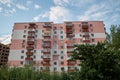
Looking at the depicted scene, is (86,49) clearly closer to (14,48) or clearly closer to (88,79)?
(88,79)

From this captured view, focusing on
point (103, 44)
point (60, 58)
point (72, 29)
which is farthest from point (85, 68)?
point (72, 29)

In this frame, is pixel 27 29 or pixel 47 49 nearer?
pixel 47 49

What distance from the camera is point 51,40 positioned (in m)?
42.7

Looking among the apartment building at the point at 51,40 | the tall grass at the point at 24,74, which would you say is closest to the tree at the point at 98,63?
the tall grass at the point at 24,74

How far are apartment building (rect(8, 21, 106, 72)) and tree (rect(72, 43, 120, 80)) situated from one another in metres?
27.8

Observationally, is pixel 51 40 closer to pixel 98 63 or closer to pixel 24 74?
pixel 24 74

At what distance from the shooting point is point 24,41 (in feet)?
140

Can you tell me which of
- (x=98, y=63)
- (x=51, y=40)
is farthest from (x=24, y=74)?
(x=51, y=40)

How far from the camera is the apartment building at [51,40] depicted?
40.4 meters

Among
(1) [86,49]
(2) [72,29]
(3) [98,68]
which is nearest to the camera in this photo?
(3) [98,68]

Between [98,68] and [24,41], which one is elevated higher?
[24,41]

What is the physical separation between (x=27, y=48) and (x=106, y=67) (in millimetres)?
32314

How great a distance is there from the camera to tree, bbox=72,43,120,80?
10977 millimetres

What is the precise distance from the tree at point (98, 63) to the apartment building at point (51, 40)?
2784 cm
